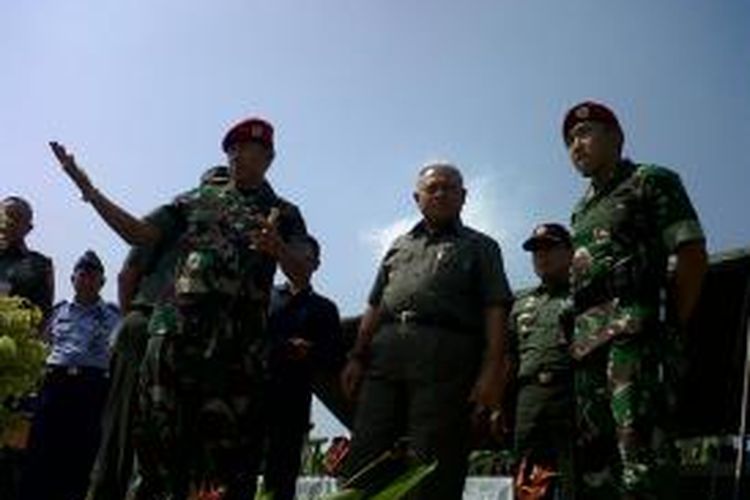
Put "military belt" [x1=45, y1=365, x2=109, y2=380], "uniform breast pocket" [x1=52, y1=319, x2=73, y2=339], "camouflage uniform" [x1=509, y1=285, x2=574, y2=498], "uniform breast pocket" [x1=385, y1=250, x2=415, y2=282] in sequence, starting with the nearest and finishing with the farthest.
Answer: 1. "uniform breast pocket" [x1=385, y1=250, x2=415, y2=282]
2. "camouflage uniform" [x1=509, y1=285, x2=574, y2=498]
3. "military belt" [x1=45, y1=365, x2=109, y2=380]
4. "uniform breast pocket" [x1=52, y1=319, x2=73, y2=339]

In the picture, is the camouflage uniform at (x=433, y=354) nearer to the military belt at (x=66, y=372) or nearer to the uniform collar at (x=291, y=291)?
the uniform collar at (x=291, y=291)

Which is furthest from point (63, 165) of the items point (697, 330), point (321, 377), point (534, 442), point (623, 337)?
point (321, 377)

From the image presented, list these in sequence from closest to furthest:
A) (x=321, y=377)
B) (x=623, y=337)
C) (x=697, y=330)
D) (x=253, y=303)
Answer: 1. (x=623, y=337)
2. (x=253, y=303)
3. (x=697, y=330)
4. (x=321, y=377)

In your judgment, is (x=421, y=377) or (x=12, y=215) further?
(x=12, y=215)

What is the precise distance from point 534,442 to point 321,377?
2.58 m

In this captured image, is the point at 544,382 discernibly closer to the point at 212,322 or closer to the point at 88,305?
the point at 212,322

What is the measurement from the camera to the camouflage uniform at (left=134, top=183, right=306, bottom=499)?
5020 millimetres

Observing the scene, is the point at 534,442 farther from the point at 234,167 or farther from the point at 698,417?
the point at 234,167

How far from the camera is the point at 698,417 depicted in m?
6.59

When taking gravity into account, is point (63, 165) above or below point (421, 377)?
above

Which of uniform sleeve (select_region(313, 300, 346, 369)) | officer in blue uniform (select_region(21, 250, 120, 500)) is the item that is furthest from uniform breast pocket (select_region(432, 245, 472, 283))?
officer in blue uniform (select_region(21, 250, 120, 500))

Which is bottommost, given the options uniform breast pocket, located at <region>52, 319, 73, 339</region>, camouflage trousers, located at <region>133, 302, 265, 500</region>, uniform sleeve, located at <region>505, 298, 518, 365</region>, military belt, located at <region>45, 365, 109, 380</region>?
camouflage trousers, located at <region>133, 302, 265, 500</region>

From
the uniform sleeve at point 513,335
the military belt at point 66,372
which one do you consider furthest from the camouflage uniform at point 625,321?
the military belt at point 66,372

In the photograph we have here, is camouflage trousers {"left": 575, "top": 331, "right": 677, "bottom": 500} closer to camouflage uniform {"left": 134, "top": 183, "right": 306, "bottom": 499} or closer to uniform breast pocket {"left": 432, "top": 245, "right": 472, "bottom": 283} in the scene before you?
uniform breast pocket {"left": 432, "top": 245, "right": 472, "bottom": 283}
